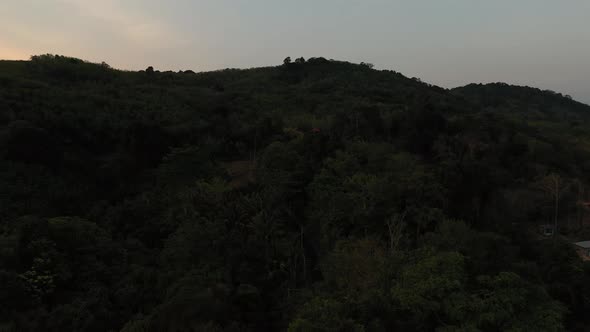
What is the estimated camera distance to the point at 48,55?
42281 mm

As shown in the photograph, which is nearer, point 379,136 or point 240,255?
point 240,255

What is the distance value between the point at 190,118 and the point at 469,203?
77.5 ft

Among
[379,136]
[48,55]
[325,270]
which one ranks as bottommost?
[325,270]

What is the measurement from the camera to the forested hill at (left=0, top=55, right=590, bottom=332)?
10.1m

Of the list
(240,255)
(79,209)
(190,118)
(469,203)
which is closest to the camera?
(240,255)

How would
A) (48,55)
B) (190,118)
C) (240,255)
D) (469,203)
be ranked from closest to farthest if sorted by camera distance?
(240,255), (469,203), (190,118), (48,55)

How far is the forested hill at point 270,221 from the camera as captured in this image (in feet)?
33.2

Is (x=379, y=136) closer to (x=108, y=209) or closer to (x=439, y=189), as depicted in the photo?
(x=439, y=189)

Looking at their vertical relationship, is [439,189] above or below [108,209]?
above

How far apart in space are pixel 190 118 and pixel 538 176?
1137 inches

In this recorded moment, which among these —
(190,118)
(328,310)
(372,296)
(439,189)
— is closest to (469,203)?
(439,189)

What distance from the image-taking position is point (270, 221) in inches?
655

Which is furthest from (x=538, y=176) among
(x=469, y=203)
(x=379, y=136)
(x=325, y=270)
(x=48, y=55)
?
(x=48, y=55)

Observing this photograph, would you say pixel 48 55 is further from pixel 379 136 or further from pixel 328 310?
pixel 328 310
